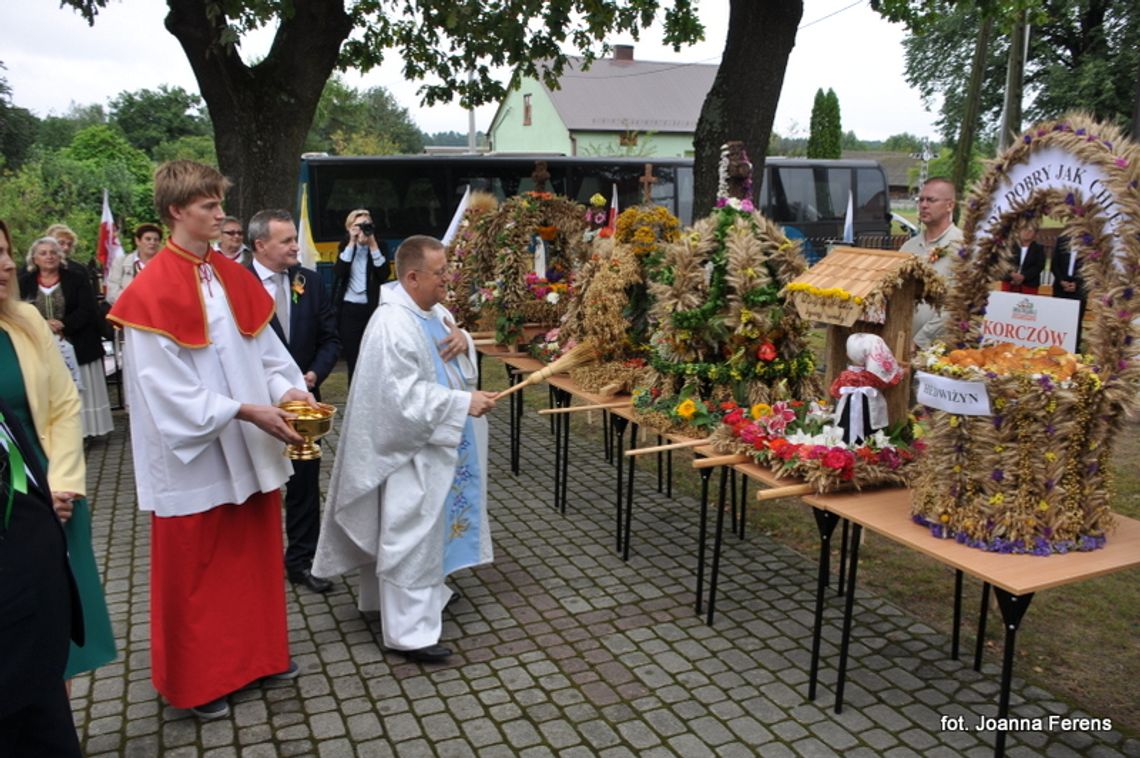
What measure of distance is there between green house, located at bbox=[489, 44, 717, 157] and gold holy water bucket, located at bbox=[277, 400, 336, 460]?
37328mm

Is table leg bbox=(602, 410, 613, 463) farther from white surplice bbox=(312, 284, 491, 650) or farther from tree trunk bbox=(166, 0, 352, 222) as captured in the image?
tree trunk bbox=(166, 0, 352, 222)

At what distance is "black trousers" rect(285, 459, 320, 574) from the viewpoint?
16.1 ft

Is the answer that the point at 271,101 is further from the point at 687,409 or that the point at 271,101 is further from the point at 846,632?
the point at 846,632

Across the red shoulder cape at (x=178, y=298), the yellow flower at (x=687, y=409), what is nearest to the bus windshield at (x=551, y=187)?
the yellow flower at (x=687, y=409)

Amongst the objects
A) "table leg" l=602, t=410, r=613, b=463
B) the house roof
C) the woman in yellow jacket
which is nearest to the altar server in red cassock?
the woman in yellow jacket

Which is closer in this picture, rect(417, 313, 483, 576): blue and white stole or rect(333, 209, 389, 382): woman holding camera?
rect(417, 313, 483, 576): blue and white stole

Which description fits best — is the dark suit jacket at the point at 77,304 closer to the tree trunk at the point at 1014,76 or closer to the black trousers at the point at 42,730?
the black trousers at the point at 42,730

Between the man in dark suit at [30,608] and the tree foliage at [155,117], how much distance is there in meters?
42.3

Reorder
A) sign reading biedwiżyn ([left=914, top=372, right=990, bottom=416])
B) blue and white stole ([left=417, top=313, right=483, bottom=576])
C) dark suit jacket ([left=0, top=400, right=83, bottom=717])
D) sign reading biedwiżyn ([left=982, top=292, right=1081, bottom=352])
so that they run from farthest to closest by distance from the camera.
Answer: blue and white stole ([left=417, top=313, right=483, bottom=576]) < sign reading biedwiżyn ([left=982, top=292, right=1081, bottom=352]) < sign reading biedwiżyn ([left=914, top=372, right=990, bottom=416]) < dark suit jacket ([left=0, top=400, right=83, bottom=717])

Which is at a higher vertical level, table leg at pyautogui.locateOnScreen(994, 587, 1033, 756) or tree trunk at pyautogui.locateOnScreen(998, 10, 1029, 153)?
tree trunk at pyautogui.locateOnScreen(998, 10, 1029, 153)

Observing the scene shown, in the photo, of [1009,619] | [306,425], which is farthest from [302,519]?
[1009,619]

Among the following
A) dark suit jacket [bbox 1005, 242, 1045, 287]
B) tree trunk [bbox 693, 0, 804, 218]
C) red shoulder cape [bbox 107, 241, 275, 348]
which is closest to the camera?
red shoulder cape [bbox 107, 241, 275, 348]

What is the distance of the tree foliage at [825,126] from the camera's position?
42.3 meters

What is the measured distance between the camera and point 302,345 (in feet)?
16.3
